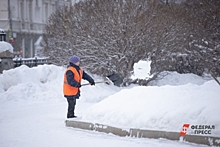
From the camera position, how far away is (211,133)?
6684 mm

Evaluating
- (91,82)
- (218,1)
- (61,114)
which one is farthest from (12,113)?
(218,1)

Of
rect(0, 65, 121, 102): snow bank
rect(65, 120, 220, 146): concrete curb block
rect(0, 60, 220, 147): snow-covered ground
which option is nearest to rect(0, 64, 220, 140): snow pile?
rect(0, 60, 220, 147): snow-covered ground

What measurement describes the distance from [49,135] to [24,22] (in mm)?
34741

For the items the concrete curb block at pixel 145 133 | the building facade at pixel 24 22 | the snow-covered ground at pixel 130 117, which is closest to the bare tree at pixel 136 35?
the snow-covered ground at pixel 130 117

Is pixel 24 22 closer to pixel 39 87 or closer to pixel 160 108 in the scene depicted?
pixel 39 87

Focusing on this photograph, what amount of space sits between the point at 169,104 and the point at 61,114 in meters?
4.26

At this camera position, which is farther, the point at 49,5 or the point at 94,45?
the point at 49,5

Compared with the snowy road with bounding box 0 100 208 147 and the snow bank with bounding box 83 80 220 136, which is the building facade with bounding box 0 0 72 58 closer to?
the snowy road with bounding box 0 100 208 147

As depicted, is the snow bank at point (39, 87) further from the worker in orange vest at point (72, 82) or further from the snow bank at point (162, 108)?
the snow bank at point (162, 108)

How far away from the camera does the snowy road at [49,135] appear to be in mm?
7216

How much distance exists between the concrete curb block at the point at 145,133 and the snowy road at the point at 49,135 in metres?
0.09

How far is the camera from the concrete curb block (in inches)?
261

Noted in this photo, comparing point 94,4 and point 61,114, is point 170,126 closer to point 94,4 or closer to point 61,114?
point 61,114

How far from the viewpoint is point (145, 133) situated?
730 cm
